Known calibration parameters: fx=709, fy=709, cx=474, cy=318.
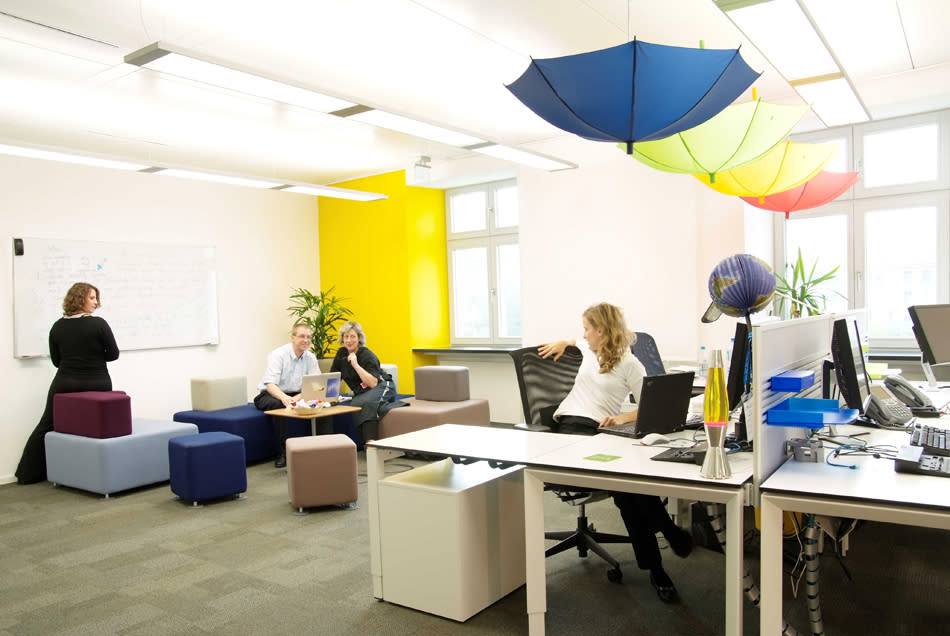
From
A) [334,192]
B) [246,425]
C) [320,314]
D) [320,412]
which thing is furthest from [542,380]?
[320,314]

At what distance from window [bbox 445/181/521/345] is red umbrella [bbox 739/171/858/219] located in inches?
143

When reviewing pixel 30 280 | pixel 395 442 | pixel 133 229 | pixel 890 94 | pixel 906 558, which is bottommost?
pixel 906 558

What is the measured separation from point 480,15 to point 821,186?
235cm

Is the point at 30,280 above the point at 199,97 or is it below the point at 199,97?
below

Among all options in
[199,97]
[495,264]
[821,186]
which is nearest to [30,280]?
[199,97]

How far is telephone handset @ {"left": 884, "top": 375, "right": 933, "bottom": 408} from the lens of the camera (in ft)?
11.6

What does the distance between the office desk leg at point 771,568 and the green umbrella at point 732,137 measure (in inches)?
63.8

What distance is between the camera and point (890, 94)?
532 cm

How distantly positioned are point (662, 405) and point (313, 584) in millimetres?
1854

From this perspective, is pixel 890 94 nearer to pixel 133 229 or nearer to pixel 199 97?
pixel 199 97

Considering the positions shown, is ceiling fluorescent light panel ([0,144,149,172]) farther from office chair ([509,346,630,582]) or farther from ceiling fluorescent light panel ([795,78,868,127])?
ceiling fluorescent light panel ([795,78,868,127])

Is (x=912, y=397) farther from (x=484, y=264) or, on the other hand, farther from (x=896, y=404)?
(x=484, y=264)

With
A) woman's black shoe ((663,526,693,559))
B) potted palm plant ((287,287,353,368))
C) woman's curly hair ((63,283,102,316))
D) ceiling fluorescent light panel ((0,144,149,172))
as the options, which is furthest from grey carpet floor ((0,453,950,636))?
potted palm plant ((287,287,353,368))

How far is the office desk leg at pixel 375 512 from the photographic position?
3143mm
